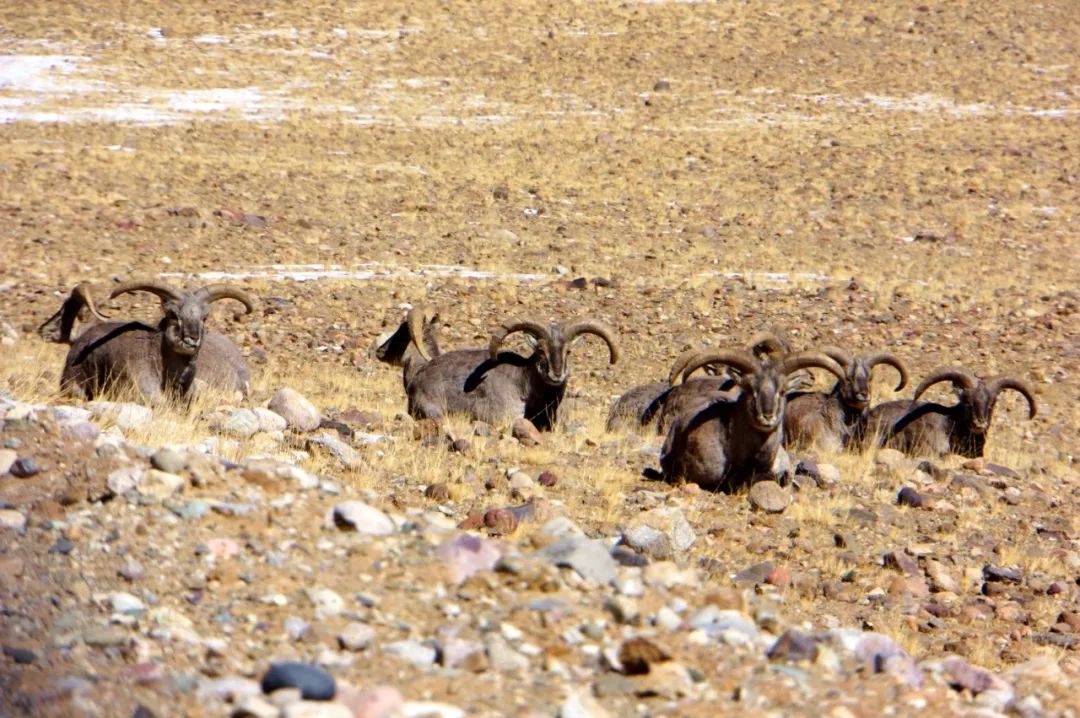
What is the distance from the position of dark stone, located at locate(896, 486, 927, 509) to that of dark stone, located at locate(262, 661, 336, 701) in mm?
8508

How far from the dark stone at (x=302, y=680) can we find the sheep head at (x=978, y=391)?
12619 millimetres

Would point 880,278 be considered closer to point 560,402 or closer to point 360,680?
point 560,402

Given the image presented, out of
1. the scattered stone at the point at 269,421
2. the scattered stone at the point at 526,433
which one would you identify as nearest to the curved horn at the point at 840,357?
the scattered stone at the point at 526,433

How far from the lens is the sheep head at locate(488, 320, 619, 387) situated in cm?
1584

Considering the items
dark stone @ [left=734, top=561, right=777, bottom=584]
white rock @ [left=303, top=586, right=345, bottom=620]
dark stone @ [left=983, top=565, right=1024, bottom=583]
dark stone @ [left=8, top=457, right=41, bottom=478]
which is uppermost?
dark stone @ [left=8, top=457, right=41, bottom=478]

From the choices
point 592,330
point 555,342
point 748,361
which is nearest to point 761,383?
point 748,361

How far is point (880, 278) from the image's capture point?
25.5 metres

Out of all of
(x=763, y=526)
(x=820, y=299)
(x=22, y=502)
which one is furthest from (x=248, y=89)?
(x=22, y=502)

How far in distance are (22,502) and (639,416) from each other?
29.0ft

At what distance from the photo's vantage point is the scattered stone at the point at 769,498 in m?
12.7

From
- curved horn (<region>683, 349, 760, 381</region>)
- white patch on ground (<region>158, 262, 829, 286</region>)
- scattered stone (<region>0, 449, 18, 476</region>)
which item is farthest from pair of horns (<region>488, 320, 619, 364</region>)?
scattered stone (<region>0, 449, 18, 476</region>)

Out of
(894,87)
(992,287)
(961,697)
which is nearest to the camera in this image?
(961,697)

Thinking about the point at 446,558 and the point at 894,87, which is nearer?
the point at 446,558

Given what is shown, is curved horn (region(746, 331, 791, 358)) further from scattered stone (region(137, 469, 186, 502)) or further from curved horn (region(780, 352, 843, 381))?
scattered stone (region(137, 469, 186, 502))
